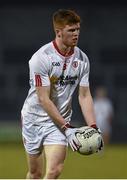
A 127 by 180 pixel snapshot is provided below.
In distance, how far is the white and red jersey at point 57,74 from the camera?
8.72m

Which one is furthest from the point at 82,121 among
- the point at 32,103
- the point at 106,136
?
the point at 32,103

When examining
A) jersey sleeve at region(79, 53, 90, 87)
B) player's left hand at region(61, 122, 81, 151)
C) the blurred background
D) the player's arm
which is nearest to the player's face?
jersey sleeve at region(79, 53, 90, 87)

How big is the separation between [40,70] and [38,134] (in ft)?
2.51

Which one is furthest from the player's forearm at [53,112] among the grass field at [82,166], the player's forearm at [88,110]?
the grass field at [82,166]

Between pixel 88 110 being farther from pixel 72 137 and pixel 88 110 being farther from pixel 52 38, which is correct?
pixel 52 38

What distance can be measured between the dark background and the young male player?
63.3 feet

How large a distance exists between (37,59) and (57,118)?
65cm

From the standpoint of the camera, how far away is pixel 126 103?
28.8 metres

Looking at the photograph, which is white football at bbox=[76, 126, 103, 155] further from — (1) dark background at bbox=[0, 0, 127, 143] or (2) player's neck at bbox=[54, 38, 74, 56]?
(1) dark background at bbox=[0, 0, 127, 143]

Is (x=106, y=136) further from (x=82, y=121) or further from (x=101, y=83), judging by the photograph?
(x=101, y=83)

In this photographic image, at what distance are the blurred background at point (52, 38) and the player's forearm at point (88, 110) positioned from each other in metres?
19.1

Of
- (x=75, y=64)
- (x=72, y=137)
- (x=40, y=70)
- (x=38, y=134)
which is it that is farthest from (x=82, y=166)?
(x=72, y=137)

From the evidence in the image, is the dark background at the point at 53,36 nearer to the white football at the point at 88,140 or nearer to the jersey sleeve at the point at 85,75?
the jersey sleeve at the point at 85,75

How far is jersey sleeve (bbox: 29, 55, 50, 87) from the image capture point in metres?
8.69
